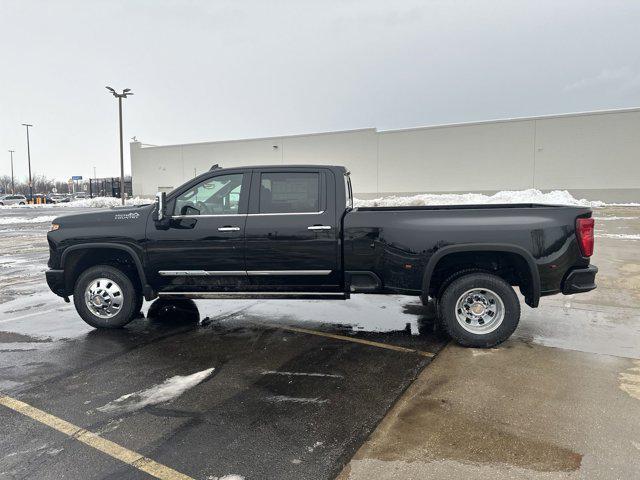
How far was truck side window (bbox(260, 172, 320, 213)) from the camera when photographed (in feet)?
18.5

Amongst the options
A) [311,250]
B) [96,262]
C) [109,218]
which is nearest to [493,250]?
[311,250]

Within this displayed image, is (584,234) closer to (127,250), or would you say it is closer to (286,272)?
(286,272)

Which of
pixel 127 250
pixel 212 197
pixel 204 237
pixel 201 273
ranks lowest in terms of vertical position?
pixel 201 273

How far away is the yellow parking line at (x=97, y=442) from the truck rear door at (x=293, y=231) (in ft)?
8.24

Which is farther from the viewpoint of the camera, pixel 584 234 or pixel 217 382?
pixel 584 234

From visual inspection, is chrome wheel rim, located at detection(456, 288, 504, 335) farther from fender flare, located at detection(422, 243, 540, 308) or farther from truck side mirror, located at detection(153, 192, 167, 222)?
truck side mirror, located at detection(153, 192, 167, 222)

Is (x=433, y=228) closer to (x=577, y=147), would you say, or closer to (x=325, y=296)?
(x=325, y=296)

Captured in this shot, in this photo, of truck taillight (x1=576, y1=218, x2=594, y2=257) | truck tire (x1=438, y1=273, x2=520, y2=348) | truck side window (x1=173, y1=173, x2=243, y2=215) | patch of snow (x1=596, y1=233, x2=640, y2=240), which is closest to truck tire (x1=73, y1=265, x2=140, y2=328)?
truck side window (x1=173, y1=173, x2=243, y2=215)

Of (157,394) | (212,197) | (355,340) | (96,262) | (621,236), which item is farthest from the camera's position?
(621,236)

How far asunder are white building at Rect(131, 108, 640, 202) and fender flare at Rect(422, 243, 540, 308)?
120 feet

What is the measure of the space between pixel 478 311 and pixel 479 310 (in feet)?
0.05

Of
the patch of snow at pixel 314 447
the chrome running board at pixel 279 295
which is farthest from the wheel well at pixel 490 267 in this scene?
the patch of snow at pixel 314 447

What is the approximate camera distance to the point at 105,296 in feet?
19.7

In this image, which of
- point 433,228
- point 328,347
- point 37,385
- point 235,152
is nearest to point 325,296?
point 328,347
